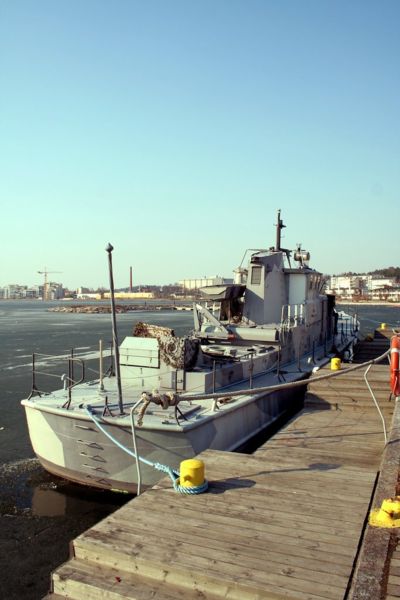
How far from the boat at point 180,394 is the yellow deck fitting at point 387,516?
257cm

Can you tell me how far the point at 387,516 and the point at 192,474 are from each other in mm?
2049

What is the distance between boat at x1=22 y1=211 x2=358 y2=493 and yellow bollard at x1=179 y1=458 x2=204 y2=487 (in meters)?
0.59

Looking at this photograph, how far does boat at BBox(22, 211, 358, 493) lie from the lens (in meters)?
8.80

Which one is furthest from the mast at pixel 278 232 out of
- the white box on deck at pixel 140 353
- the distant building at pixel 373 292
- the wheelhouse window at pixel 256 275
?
the distant building at pixel 373 292

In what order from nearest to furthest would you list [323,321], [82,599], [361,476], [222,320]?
[82,599] → [361,476] → [222,320] → [323,321]

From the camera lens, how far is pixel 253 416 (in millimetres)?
11305

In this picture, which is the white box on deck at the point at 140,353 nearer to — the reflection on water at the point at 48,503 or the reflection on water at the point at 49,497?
the reflection on water at the point at 49,497

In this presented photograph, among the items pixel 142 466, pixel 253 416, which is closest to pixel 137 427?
pixel 142 466

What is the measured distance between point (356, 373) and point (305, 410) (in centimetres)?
203

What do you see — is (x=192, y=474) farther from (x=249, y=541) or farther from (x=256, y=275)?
(x=256, y=275)

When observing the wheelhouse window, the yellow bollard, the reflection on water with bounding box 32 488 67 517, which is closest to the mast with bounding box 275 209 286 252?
the wheelhouse window

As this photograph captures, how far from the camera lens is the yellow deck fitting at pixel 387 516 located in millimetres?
4383

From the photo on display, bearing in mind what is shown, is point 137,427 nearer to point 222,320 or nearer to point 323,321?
point 222,320

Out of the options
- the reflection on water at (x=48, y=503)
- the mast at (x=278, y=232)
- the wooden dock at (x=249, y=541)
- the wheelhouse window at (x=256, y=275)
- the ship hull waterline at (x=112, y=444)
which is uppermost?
the mast at (x=278, y=232)
